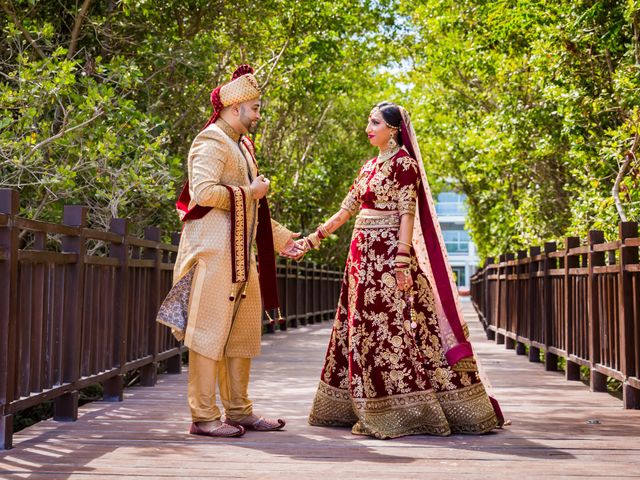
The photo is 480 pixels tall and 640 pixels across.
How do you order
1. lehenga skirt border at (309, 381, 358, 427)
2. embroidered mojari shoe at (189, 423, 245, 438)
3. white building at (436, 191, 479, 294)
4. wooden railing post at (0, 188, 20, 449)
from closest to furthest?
wooden railing post at (0, 188, 20, 449)
embroidered mojari shoe at (189, 423, 245, 438)
lehenga skirt border at (309, 381, 358, 427)
white building at (436, 191, 479, 294)

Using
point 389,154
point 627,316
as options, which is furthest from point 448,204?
point 389,154

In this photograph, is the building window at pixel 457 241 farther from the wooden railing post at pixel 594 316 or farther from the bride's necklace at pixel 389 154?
the bride's necklace at pixel 389 154

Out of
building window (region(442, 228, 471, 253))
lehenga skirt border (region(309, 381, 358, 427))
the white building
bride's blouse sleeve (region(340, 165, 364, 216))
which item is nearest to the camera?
lehenga skirt border (region(309, 381, 358, 427))

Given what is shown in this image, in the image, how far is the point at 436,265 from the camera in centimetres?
580

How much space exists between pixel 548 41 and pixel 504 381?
4.32m

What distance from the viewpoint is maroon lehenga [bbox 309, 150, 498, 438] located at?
18.3 ft

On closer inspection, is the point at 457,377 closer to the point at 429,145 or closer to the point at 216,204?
the point at 216,204

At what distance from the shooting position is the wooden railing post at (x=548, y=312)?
10.2m

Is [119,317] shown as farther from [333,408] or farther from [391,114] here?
[391,114]

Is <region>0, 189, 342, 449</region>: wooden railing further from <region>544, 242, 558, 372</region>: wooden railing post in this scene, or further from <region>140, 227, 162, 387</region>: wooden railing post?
<region>544, 242, 558, 372</region>: wooden railing post

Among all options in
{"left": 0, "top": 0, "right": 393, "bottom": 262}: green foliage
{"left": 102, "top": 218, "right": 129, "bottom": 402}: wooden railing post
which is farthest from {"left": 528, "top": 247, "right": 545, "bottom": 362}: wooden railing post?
{"left": 102, "top": 218, "right": 129, "bottom": 402}: wooden railing post

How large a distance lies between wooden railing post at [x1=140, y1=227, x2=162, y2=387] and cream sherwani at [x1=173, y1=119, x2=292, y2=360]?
114 inches

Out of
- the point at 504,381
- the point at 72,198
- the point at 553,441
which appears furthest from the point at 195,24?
the point at 553,441

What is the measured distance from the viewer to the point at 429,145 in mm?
25859
